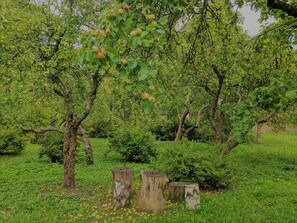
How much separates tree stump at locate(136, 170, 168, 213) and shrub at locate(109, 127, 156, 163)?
6.32m

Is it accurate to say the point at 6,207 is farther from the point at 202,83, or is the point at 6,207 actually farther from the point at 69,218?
the point at 202,83

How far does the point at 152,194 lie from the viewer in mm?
6762

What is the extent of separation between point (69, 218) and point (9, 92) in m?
3.45

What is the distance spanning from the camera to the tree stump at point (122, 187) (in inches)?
276

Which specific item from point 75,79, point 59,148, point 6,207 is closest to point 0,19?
point 75,79

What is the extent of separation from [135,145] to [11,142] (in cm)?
665

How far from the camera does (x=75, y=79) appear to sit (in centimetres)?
975

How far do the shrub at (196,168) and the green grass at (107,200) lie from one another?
394 millimetres

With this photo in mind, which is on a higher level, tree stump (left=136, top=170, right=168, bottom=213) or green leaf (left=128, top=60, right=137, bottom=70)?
green leaf (left=128, top=60, right=137, bottom=70)

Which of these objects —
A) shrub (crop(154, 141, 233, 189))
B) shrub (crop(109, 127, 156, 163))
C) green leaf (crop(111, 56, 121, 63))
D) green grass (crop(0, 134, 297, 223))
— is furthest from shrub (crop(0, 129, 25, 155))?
green leaf (crop(111, 56, 121, 63))

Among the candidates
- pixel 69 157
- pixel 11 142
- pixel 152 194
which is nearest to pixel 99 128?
pixel 11 142

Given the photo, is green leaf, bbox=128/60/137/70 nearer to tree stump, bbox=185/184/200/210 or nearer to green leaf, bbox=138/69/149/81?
green leaf, bbox=138/69/149/81

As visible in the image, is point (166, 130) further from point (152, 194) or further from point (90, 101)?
point (152, 194)

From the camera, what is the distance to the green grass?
6.33 m
